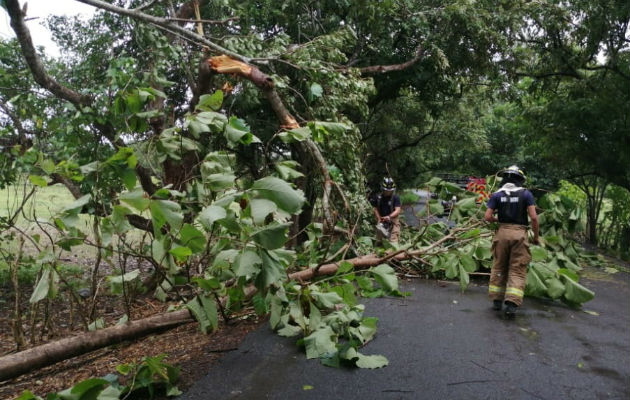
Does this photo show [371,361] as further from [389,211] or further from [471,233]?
[389,211]

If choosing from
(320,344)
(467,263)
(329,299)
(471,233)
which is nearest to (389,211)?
(471,233)

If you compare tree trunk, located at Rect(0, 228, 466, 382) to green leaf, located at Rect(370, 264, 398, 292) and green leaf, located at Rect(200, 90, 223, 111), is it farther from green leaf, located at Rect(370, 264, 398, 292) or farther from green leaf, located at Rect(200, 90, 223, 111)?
green leaf, located at Rect(200, 90, 223, 111)


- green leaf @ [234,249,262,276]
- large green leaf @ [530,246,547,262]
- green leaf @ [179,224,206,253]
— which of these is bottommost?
large green leaf @ [530,246,547,262]

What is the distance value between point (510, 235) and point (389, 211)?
352 cm

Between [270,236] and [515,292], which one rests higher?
[270,236]

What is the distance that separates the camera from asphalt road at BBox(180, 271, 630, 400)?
3.14m

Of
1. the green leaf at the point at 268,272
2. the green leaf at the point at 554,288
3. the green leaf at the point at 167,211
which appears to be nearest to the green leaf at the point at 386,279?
the green leaf at the point at 268,272

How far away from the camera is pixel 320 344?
3664mm

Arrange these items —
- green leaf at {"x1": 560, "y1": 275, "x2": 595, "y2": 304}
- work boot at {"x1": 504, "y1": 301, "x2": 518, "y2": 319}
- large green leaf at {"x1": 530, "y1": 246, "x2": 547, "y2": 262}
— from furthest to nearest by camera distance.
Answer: large green leaf at {"x1": 530, "y1": 246, "x2": 547, "y2": 262} → green leaf at {"x1": 560, "y1": 275, "x2": 595, "y2": 304} → work boot at {"x1": 504, "y1": 301, "x2": 518, "y2": 319}

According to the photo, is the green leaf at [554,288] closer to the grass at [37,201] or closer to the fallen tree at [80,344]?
the fallen tree at [80,344]

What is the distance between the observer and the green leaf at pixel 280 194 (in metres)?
2.41

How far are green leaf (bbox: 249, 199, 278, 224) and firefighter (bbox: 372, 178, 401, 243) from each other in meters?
5.84

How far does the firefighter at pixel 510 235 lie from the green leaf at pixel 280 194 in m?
3.59

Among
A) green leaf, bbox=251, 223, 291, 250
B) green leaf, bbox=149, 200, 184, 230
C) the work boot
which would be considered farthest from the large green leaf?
green leaf, bbox=149, 200, 184, 230
